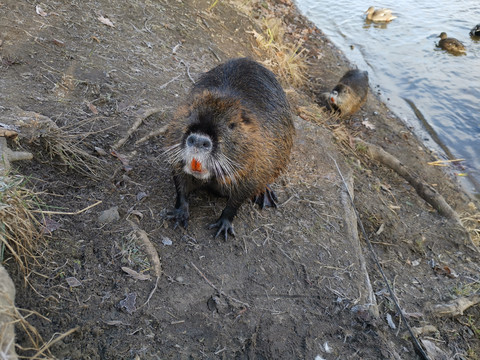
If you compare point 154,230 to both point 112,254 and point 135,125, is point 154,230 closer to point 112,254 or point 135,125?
point 112,254

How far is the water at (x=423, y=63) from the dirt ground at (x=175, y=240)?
6.01ft

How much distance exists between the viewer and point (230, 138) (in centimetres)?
234

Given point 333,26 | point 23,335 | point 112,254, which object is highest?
point 23,335

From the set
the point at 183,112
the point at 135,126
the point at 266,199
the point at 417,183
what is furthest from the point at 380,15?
the point at 183,112

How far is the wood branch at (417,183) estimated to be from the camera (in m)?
4.45

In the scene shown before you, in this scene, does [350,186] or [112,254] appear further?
[350,186]

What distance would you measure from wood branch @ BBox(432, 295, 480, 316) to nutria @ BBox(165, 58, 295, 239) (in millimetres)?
1532

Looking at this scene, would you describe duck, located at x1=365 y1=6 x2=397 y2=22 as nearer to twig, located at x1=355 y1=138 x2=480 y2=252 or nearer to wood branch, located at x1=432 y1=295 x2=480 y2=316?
twig, located at x1=355 y1=138 x2=480 y2=252

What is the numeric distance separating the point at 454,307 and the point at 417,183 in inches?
80.8

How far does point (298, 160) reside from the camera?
390 centimetres

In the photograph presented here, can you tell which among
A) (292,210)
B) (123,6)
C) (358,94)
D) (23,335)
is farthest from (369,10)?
(23,335)

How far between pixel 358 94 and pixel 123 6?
364 cm

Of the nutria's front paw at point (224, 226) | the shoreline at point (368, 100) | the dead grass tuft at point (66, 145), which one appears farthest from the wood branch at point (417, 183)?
the dead grass tuft at point (66, 145)

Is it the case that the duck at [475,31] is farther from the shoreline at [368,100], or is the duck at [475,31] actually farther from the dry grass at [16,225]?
the dry grass at [16,225]
